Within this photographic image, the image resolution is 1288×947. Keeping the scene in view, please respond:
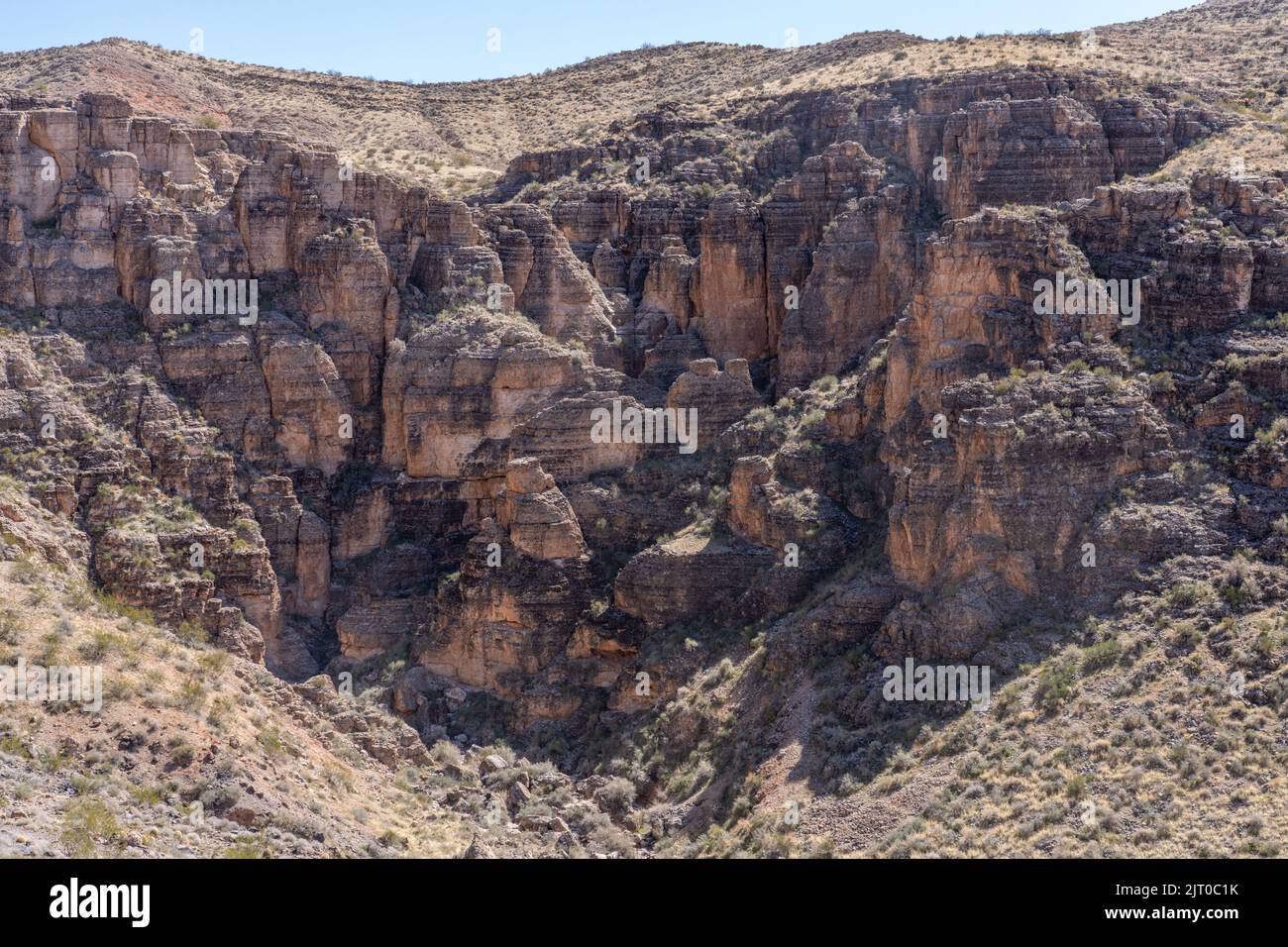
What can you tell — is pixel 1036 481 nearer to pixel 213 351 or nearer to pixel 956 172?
pixel 956 172

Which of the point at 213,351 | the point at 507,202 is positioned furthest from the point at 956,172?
the point at 213,351

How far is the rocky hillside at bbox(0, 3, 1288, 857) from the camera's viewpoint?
126ft

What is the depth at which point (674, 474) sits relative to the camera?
5350 centimetres

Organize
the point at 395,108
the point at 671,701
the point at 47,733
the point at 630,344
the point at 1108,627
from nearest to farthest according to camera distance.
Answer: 1. the point at 47,733
2. the point at 1108,627
3. the point at 671,701
4. the point at 630,344
5. the point at 395,108

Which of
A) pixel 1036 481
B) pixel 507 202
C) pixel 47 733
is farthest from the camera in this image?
pixel 507 202

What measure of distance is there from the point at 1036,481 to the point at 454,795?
16.8 metres

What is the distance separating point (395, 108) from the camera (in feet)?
273

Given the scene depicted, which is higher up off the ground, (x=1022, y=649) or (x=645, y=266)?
(x=645, y=266)

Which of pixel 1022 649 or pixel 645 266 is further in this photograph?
pixel 645 266

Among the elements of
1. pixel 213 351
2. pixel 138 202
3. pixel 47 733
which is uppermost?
pixel 138 202

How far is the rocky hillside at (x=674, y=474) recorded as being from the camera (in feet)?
126

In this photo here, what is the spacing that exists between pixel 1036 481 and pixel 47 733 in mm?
23422

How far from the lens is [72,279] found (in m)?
53.0

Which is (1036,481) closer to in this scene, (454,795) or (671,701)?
(671,701)
